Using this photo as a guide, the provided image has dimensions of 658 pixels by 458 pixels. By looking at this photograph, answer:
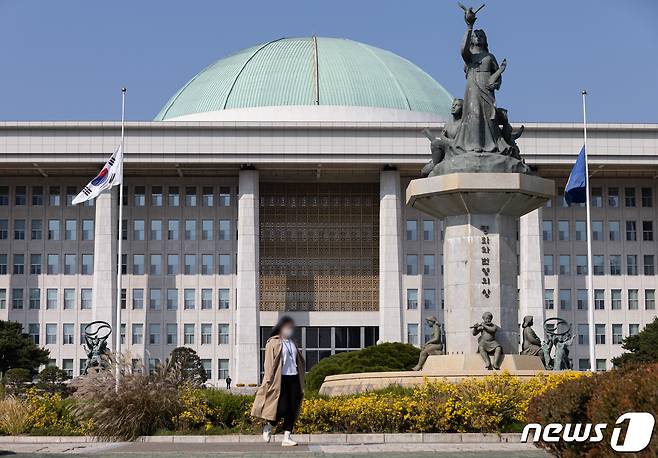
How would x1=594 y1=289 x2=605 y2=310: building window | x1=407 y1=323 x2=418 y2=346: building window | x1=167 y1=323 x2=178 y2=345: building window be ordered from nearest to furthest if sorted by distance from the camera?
x1=407 y1=323 x2=418 y2=346: building window
x1=167 y1=323 x2=178 y2=345: building window
x1=594 y1=289 x2=605 y2=310: building window

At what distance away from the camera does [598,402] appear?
1308 cm

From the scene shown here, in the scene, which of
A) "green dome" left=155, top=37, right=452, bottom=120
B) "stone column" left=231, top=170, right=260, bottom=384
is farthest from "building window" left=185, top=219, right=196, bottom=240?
"green dome" left=155, top=37, right=452, bottom=120

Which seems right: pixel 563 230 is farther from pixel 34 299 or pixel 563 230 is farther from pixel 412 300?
pixel 34 299

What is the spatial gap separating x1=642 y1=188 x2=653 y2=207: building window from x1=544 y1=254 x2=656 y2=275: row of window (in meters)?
4.22

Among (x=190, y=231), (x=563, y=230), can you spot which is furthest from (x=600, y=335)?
(x=190, y=231)

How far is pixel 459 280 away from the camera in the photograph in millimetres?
31078

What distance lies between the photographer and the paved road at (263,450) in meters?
18.6

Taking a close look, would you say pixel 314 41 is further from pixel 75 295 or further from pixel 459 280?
pixel 459 280

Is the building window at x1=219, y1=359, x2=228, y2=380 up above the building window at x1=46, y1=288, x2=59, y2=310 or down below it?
below

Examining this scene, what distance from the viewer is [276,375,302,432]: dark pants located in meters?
19.1

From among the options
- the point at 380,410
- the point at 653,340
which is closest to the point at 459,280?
the point at 380,410

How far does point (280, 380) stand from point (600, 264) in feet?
256

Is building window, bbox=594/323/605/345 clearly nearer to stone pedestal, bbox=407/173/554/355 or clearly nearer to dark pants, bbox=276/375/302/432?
stone pedestal, bbox=407/173/554/355

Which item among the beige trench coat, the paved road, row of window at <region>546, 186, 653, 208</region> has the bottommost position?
the paved road
